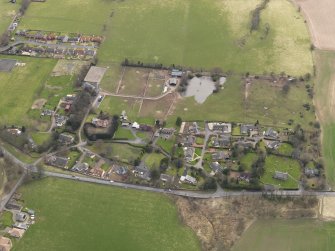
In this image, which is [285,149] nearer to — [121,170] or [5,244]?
[121,170]

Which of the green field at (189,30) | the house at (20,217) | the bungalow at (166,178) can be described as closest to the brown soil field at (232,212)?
the bungalow at (166,178)

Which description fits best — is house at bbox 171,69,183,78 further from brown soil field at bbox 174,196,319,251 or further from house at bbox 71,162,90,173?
brown soil field at bbox 174,196,319,251

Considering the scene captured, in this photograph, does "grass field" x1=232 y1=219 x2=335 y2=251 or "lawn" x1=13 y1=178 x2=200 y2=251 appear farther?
"lawn" x1=13 y1=178 x2=200 y2=251

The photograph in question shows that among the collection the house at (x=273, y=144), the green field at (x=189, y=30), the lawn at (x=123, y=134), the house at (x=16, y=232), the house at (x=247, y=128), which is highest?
the green field at (x=189, y=30)

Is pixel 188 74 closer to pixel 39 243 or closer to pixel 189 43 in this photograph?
pixel 189 43

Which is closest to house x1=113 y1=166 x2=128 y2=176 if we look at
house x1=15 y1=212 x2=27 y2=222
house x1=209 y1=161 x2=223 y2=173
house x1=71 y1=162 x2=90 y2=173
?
house x1=71 y1=162 x2=90 y2=173

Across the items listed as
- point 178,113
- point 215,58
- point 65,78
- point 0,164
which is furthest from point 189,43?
point 0,164

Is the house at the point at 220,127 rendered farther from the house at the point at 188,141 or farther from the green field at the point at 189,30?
the green field at the point at 189,30
